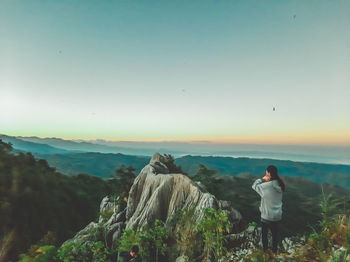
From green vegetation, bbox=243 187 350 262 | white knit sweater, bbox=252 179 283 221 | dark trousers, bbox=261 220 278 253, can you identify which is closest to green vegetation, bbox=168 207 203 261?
dark trousers, bbox=261 220 278 253

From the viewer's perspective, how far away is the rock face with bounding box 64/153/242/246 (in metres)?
8.48

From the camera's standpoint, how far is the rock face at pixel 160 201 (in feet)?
27.8

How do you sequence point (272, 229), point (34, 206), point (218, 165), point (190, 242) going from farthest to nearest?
point (218, 165)
point (34, 206)
point (190, 242)
point (272, 229)

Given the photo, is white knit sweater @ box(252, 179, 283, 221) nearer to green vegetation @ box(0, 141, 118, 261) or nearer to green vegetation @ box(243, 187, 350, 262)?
green vegetation @ box(243, 187, 350, 262)

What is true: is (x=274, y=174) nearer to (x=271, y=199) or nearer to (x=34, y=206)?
(x=271, y=199)

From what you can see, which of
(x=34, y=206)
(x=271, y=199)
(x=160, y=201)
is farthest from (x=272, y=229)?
(x=34, y=206)

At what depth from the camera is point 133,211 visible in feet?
38.9

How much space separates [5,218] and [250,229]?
1896cm

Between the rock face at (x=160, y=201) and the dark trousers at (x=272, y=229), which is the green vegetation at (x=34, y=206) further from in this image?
the dark trousers at (x=272, y=229)

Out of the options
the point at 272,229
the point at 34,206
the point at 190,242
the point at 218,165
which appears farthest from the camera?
the point at 218,165

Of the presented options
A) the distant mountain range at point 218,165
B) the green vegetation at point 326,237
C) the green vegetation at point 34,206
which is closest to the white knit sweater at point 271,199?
the green vegetation at point 326,237

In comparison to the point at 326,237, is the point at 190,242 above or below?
below

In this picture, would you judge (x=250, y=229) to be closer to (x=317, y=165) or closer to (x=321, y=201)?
(x=321, y=201)

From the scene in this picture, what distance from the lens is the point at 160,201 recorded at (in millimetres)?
9922
